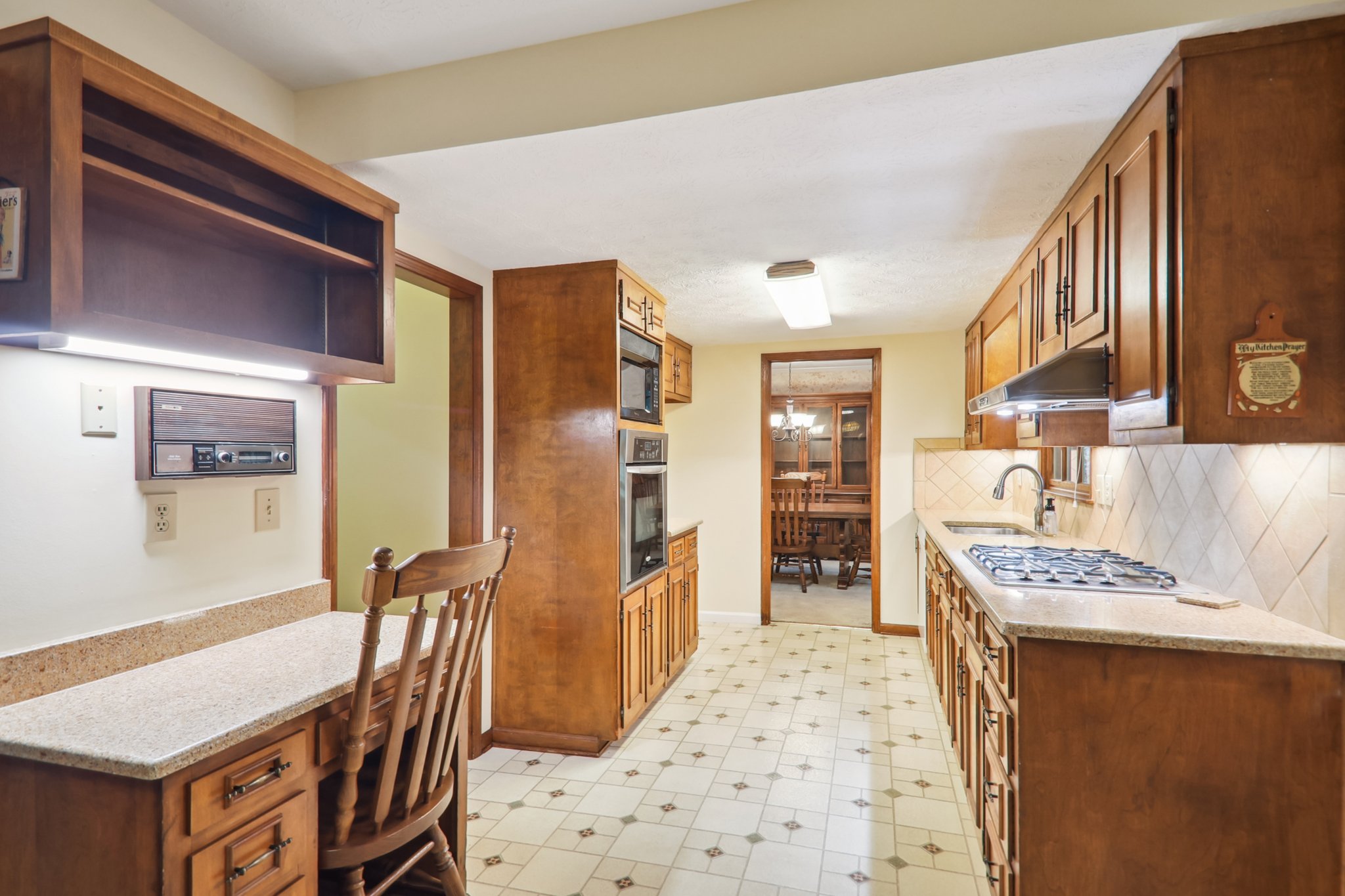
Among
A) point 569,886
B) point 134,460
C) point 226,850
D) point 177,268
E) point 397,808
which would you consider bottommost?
point 569,886

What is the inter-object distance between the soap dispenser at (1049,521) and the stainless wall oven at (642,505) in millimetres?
1940

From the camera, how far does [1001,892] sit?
1.82 meters

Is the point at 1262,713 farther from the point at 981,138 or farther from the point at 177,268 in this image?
the point at 177,268

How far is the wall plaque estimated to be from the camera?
1.38m

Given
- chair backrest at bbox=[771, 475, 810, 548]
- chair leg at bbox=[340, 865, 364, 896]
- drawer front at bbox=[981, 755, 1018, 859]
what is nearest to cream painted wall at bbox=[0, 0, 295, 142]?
chair leg at bbox=[340, 865, 364, 896]

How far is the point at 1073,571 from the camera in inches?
87.7

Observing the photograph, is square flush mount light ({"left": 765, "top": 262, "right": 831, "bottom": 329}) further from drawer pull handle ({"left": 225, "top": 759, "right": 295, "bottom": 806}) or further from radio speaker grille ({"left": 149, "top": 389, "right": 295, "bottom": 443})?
drawer pull handle ({"left": 225, "top": 759, "right": 295, "bottom": 806})

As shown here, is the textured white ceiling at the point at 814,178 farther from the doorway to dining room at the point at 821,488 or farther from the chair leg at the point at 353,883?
the doorway to dining room at the point at 821,488

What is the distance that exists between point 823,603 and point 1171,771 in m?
4.42

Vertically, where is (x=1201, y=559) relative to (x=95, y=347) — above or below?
below

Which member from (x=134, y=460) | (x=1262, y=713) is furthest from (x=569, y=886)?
(x=1262, y=713)

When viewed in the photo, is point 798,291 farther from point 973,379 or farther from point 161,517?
point 161,517

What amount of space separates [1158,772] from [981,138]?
5.37 feet

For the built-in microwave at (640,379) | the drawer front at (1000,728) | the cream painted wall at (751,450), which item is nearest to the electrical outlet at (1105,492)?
the drawer front at (1000,728)
